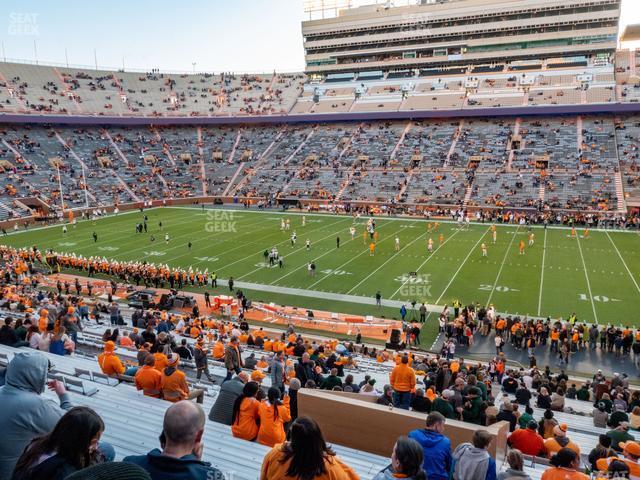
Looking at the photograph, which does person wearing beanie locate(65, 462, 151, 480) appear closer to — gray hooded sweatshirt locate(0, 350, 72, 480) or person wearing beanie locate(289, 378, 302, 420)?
gray hooded sweatshirt locate(0, 350, 72, 480)

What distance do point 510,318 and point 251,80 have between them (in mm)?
72985

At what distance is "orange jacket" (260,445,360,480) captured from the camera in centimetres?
329

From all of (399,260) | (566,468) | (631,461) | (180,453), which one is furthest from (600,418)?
(399,260)

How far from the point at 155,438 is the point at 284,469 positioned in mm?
2667

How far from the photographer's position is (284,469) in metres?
3.36

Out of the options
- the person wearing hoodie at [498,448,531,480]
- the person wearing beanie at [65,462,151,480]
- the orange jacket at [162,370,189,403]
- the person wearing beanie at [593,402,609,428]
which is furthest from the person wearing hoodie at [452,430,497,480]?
the person wearing beanie at [593,402,609,428]

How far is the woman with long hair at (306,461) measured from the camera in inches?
130

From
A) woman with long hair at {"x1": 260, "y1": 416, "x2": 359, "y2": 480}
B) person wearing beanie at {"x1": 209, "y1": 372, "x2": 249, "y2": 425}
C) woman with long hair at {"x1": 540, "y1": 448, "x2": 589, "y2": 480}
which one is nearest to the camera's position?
woman with long hair at {"x1": 260, "y1": 416, "x2": 359, "y2": 480}

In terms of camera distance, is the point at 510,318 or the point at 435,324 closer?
Result: the point at 510,318

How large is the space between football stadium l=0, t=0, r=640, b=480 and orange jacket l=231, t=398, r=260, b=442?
0.10 ft

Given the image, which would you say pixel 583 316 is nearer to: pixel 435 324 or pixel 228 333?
pixel 435 324

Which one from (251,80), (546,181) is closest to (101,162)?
(251,80)

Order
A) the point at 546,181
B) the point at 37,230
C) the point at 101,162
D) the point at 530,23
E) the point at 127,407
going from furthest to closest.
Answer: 1. the point at 530,23
2. the point at 101,162
3. the point at 546,181
4. the point at 37,230
5. the point at 127,407

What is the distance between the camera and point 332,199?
52656 millimetres
